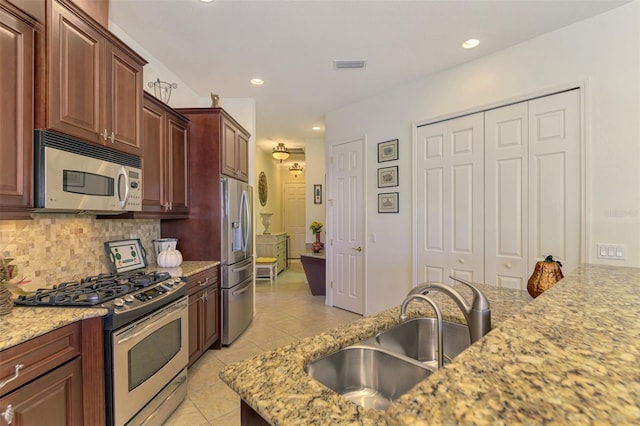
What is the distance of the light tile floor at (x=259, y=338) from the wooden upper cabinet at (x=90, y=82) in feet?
6.11

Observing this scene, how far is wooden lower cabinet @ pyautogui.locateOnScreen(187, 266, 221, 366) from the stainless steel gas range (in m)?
0.28

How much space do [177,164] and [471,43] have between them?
2.89 metres

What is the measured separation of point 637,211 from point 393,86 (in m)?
2.48

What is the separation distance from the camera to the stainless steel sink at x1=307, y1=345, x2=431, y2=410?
0.98 meters

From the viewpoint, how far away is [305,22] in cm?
232

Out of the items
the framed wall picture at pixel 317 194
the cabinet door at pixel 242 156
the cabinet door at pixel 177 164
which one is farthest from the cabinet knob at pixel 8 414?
the framed wall picture at pixel 317 194

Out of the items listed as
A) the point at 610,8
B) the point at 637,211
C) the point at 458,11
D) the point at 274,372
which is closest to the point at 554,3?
the point at 610,8

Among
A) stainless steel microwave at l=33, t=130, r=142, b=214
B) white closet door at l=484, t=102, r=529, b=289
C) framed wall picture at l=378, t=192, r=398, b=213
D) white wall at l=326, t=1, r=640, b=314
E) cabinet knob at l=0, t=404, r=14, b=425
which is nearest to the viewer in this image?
cabinet knob at l=0, t=404, r=14, b=425

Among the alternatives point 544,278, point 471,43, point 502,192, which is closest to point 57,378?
point 544,278

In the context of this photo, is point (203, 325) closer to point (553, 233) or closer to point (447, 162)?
point (447, 162)

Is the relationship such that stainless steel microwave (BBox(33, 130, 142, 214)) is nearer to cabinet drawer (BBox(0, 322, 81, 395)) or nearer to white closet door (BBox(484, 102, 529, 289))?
cabinet drawer (BBox(0, 322, 81, 395))

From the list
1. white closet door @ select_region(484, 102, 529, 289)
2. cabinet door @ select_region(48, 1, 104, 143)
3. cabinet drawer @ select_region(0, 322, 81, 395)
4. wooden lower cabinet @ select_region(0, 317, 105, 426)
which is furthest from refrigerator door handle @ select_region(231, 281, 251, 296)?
white closet door @ select_region(484, 102, 529, 289)

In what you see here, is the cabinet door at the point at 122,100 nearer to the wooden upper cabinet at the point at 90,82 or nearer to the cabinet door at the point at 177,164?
the wooden upper cabinet at the point at 90,82

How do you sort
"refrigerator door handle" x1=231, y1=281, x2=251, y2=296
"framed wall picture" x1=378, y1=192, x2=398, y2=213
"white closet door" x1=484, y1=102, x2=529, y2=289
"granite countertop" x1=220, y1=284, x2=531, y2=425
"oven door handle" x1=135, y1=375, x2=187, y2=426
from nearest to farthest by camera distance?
"granite countertop" x1=220, y1=284, x2=531, y2=425 < "oven door handle" x1=135, y1=375, x2=187, y2=426 < "white closet door" x1=484, y1=102, x2=529, y2=289 < "refrigerator door handle" x1=231, y1=281, x2=251, y2=296 < "framed wall picture" x1=378, y1=192, x2=398, y2=213
